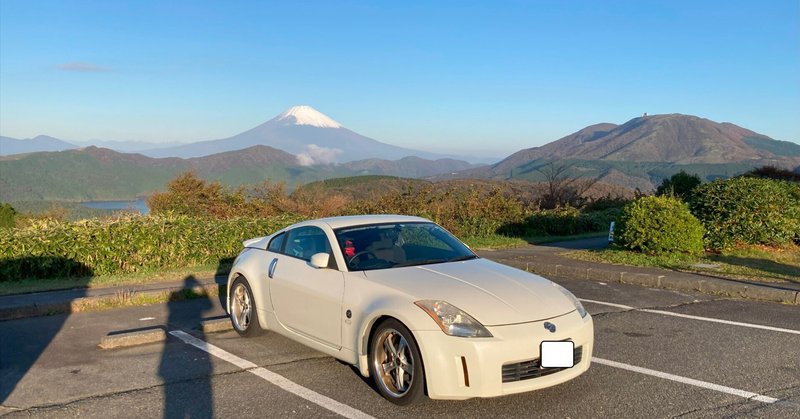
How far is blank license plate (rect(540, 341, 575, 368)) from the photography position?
14.9ft

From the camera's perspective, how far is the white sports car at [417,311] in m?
4.45

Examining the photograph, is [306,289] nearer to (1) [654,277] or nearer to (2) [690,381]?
(2) [690,381]

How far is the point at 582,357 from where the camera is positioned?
4852 mm

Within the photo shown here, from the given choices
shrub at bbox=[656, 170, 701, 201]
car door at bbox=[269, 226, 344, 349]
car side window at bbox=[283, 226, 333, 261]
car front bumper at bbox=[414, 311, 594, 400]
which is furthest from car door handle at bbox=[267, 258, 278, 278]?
shrub at bbox=[656, 170, 701, 201]

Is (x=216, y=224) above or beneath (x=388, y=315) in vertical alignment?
above

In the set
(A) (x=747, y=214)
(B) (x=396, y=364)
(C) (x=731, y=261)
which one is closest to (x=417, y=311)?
(B) (x=396, y=364)

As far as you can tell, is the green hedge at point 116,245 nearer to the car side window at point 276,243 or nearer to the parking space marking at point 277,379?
the parking space marking at point 277,379

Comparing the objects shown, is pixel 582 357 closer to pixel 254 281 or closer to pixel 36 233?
pixel 254 281

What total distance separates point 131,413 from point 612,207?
2459 centimetres

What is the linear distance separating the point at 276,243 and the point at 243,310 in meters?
0.82

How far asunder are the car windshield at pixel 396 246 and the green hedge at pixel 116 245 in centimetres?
715

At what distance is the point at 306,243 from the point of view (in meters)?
6.38

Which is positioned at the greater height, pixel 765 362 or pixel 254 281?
pixel 254 281

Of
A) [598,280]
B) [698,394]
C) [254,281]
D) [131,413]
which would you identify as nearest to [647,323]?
[698,394]
